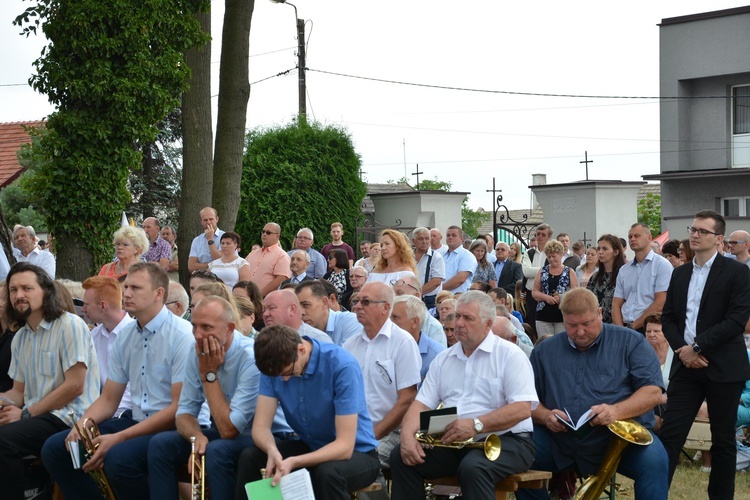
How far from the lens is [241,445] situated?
19.2 ft

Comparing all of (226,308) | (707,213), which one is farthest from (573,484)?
(226,308)

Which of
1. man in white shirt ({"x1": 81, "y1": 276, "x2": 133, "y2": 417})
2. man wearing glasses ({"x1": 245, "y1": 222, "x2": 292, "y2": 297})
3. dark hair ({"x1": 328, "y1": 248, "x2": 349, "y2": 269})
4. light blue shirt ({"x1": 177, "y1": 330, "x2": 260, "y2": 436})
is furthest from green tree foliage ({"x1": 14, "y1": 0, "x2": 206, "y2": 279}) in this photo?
light blue shirt ({"x1": 177, "y1": 330, "x2": 260, "y2": 436})

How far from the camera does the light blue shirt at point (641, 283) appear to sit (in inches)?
372

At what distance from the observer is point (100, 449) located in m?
6.19

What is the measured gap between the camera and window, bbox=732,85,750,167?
26.4 meters

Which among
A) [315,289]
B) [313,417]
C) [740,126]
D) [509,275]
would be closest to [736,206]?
[740,126]

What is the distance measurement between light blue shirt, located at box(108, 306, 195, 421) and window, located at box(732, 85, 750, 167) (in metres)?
23.3

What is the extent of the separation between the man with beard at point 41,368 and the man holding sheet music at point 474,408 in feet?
7.80

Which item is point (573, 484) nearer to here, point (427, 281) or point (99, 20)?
point (427, 281)

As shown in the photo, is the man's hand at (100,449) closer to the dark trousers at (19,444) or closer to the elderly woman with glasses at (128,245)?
the dark trousers at (19,444)

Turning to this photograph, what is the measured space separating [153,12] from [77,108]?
1.55 meters

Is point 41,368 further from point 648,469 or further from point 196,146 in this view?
point 196,146

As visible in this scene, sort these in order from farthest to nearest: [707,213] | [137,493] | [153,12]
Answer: [153,12] < [707,213] < [137,493]

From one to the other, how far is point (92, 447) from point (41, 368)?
911 millimetres
